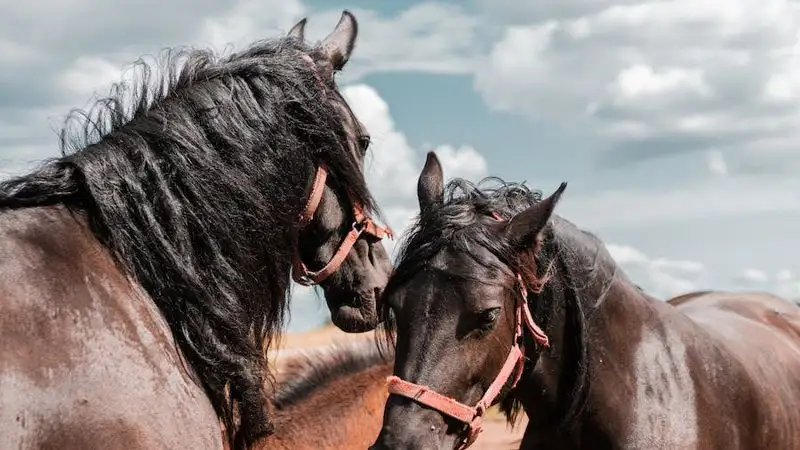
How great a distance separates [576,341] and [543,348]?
0.52 feet

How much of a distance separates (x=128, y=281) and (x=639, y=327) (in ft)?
8.35

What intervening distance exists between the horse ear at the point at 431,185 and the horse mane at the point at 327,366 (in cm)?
238

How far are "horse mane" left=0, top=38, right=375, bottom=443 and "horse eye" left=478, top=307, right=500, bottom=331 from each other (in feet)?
2.13

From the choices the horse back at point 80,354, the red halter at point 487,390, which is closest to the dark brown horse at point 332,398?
the red halter at point 487,390

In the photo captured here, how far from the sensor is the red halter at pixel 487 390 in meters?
3.93

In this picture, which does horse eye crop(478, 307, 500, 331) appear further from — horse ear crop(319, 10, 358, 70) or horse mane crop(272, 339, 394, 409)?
horse mane crop(272, 339, 394, 409)

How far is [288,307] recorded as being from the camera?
3816 millimetres

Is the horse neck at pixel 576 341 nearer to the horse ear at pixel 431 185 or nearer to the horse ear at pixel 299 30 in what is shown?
the horse ear at pixel 431 185

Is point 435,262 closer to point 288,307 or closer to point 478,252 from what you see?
point 478,252

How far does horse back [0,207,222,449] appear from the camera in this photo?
2.66 m

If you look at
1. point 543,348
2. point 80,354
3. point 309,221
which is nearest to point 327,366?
point 543,348

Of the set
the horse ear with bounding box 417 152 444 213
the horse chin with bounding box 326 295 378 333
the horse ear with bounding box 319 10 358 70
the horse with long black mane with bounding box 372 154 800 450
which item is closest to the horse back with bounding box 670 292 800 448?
the horse with long black mane with bounding box 372 154 800 450

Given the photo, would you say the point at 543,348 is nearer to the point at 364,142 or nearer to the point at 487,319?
the point at 487,319

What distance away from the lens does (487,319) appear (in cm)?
408
